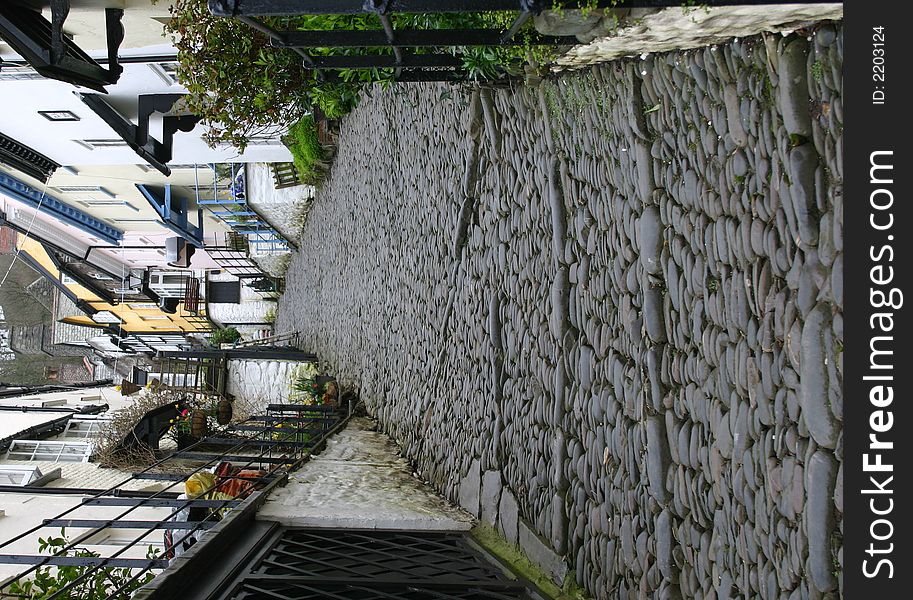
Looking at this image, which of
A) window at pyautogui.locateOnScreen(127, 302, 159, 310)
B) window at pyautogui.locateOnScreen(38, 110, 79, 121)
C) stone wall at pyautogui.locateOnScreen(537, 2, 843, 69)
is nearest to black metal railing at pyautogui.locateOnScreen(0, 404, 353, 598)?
stone wall at pyautogui.locateOnScreen(537, 2, 843, 69)

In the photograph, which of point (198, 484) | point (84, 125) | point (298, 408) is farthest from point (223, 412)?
point (198, 484)

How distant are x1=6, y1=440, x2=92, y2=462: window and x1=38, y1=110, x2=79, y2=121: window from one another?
16.8 ft

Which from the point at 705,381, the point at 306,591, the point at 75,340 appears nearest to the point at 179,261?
the point at 75,340

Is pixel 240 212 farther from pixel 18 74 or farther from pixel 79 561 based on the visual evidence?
pixel 79 561

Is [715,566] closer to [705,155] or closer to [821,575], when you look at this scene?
[821,575]

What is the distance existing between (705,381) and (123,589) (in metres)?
2.85

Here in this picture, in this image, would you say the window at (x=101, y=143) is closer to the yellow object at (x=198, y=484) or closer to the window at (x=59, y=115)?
the window at (x=59, y=115)

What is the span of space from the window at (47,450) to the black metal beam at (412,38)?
10448 millimetres

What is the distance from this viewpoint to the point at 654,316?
322 cm

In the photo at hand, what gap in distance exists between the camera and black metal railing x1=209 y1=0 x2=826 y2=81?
261cm

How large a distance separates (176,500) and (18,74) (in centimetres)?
704

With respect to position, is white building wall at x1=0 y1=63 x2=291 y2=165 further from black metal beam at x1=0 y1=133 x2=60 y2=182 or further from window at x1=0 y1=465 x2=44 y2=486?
window at x1=0 y1=465 x2=44 y2=486

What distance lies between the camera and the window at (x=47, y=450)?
12.0 metres
